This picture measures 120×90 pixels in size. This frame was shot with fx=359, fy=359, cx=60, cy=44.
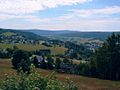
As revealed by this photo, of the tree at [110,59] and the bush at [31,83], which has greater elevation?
the bush at [31,83]

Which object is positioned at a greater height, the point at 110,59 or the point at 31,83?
the point at 31,83

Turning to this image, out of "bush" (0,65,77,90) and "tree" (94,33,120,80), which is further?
"tree" (94,33,120,80)

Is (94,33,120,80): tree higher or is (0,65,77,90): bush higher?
(0,65,77,90): bush

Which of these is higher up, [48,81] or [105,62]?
[48,81]

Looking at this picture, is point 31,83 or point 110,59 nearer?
point 31,83

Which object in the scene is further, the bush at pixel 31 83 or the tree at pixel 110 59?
the tree at pixel 110 59

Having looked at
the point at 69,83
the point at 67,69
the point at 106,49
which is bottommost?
the point at 67,69

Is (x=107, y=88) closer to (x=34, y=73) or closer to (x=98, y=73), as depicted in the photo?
(x=98, y=73)

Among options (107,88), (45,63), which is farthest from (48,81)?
(45,63)
